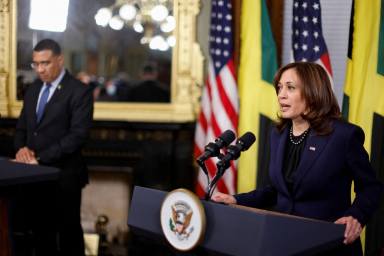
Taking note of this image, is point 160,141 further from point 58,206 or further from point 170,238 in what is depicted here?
point 170,238

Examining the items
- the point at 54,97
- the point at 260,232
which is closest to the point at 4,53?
the point at 54,97

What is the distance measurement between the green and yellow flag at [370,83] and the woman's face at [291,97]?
4.63 ft

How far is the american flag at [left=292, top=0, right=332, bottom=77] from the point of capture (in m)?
4.00

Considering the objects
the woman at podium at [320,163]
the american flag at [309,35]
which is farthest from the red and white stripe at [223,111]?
the woman at podium at [320,163]

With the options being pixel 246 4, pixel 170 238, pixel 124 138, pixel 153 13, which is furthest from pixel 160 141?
pixel 170 238

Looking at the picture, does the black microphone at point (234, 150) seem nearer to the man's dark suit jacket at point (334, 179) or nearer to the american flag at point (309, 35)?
the man's dark suit jacket at point (334, 179)

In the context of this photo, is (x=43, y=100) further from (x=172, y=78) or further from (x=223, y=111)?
(x=172, y=78)

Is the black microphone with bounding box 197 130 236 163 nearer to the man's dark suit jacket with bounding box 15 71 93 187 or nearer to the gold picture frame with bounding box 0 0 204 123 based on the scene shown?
the man's dark suit jacket with bounding box 15 71 93 187

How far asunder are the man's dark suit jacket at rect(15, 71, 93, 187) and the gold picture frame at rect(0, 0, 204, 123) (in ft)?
5.46

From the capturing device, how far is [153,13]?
5590 millimetres

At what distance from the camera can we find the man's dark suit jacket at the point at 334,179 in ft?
7.49

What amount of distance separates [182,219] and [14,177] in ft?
4.91

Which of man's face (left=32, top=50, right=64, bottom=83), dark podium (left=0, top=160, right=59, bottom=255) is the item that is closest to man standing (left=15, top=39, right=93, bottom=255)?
man's face (left=32, top=50, right=64, bottom=83)

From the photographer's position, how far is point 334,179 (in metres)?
2.30
